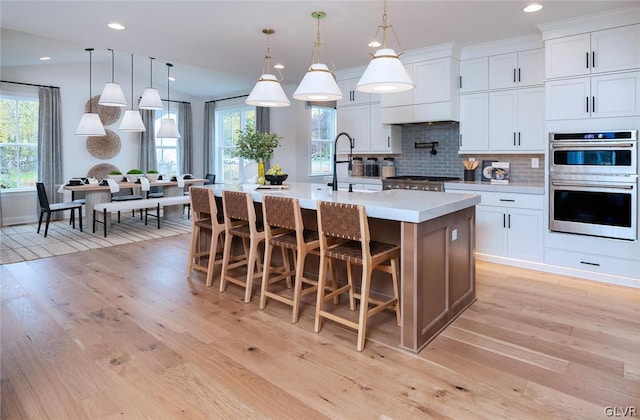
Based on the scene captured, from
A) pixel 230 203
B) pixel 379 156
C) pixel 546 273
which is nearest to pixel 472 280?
pixel 546 273

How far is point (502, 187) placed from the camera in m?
4.59

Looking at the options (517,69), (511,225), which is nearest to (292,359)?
(511,225)

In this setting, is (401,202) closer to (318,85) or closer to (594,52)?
(318,85)

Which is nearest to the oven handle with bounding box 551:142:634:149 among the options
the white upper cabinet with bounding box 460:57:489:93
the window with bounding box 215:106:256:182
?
the white upper cabinet with bounding box 460:57:489:93

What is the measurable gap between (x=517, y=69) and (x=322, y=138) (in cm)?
441

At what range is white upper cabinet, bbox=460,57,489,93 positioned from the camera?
4.97 meters

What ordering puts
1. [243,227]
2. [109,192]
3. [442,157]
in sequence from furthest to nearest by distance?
[109,192], [442,157], [243,227]

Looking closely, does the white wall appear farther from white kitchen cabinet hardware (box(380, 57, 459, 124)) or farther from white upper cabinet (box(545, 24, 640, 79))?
white upper cabinet (box(545, 24, 640, 79))

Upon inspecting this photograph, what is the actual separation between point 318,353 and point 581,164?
3276 mm

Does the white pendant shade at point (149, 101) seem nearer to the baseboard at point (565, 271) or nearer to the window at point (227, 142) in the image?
the window at point (227, 142)

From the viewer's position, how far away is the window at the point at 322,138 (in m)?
8.36

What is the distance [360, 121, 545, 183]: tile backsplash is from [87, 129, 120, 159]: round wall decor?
6098 mm

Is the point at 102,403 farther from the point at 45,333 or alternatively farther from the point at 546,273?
the point at 546,273

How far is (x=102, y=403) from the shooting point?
2.08m
